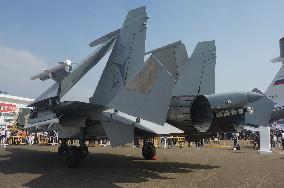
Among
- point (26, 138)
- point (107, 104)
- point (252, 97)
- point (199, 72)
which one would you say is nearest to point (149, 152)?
point (107, 104)

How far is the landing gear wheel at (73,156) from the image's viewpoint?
1260cm

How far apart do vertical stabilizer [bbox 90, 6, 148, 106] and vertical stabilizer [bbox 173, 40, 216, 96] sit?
6.33 feet

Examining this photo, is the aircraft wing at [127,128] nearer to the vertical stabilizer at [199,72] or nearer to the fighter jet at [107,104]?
the fighter jet at [107,104]

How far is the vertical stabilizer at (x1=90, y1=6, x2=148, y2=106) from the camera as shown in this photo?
13.1m

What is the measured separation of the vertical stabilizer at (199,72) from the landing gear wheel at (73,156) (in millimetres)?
4972

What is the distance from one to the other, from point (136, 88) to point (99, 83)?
6170 mm

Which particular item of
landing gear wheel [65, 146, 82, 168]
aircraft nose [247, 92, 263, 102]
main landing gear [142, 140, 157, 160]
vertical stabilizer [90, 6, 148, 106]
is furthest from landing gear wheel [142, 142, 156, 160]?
aircraft nose [247, 92, 263, 102]

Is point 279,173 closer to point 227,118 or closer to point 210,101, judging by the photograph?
point 227,118

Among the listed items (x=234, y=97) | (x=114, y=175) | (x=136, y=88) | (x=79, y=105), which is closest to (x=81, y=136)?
(x=79, y=105)

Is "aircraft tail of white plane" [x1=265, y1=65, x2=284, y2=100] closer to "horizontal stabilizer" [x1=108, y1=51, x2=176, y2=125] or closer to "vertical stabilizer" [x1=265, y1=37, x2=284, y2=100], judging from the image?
"vertical stabilizer" [x1=265, y1=37, x2=284, y2=100]

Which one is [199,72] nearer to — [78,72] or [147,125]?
[147,125]

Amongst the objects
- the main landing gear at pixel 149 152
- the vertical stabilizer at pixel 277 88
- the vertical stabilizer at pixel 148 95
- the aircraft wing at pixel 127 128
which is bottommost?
the main landing gear at pixel 149 152

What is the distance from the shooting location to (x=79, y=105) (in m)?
12.2

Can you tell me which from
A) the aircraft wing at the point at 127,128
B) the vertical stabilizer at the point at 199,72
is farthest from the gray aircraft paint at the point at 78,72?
the vertical stabilizer at the point at 199,72
